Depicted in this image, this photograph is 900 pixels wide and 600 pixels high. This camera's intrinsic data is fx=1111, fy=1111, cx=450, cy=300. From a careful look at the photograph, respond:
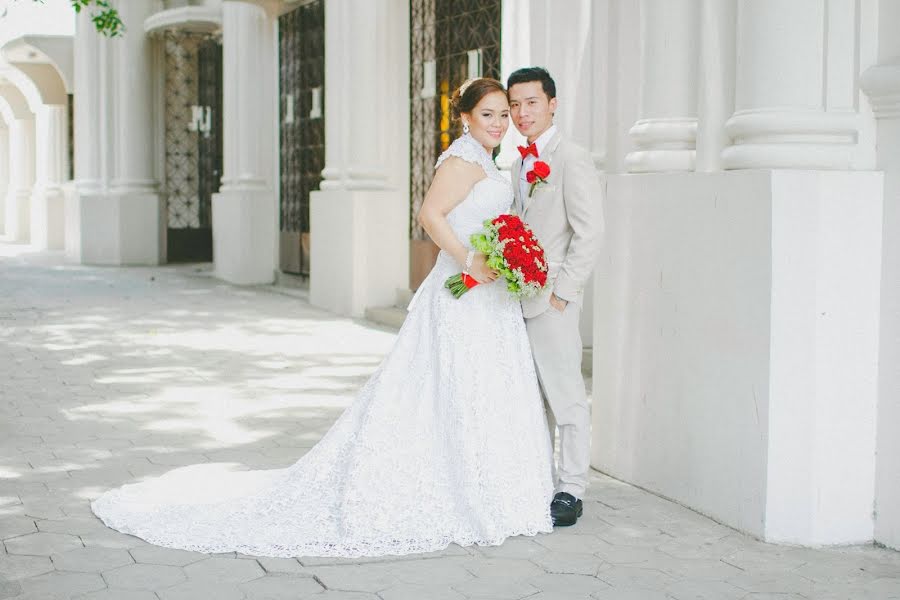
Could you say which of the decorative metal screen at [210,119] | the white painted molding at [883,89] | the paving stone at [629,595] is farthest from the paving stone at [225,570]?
the decorative metal screen at [210,119]

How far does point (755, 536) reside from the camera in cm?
455

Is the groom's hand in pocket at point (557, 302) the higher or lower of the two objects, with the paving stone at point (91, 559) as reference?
higher

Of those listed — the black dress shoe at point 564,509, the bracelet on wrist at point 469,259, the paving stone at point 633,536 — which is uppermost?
the bracelet on wrist at point 469,259

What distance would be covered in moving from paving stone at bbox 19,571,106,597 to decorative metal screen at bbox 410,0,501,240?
756 centimetres

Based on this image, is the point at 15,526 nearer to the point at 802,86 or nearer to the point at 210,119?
the point at 802,86

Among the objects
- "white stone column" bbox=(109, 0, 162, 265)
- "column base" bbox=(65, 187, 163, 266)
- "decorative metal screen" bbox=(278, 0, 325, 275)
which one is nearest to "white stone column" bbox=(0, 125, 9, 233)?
"column base" bbox=(65, 187, 163, 266)

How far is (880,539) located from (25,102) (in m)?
30.9

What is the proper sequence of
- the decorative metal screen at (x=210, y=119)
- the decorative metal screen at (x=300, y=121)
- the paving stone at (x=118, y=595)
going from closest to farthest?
the paving stone at (x=118, y=595) → the decorative metal screen at (x=300, y=121) → the decorative metal screen at (x=210, y=119)

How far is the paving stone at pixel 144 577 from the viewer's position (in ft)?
12.9

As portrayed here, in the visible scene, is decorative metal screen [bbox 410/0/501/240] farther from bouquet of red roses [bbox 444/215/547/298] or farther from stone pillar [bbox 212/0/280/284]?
bouquet of red roses [bbox 444/215/547/298]

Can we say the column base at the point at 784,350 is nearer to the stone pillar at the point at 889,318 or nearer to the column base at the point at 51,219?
the stone pillar at the point at 889,318

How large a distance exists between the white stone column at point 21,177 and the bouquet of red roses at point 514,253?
1152 inches

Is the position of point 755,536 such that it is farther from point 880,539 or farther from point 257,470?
point 257,470

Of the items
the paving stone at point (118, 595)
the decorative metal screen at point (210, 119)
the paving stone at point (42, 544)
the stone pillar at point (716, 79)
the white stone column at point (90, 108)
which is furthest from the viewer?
the white stone column at point (90, 108)
